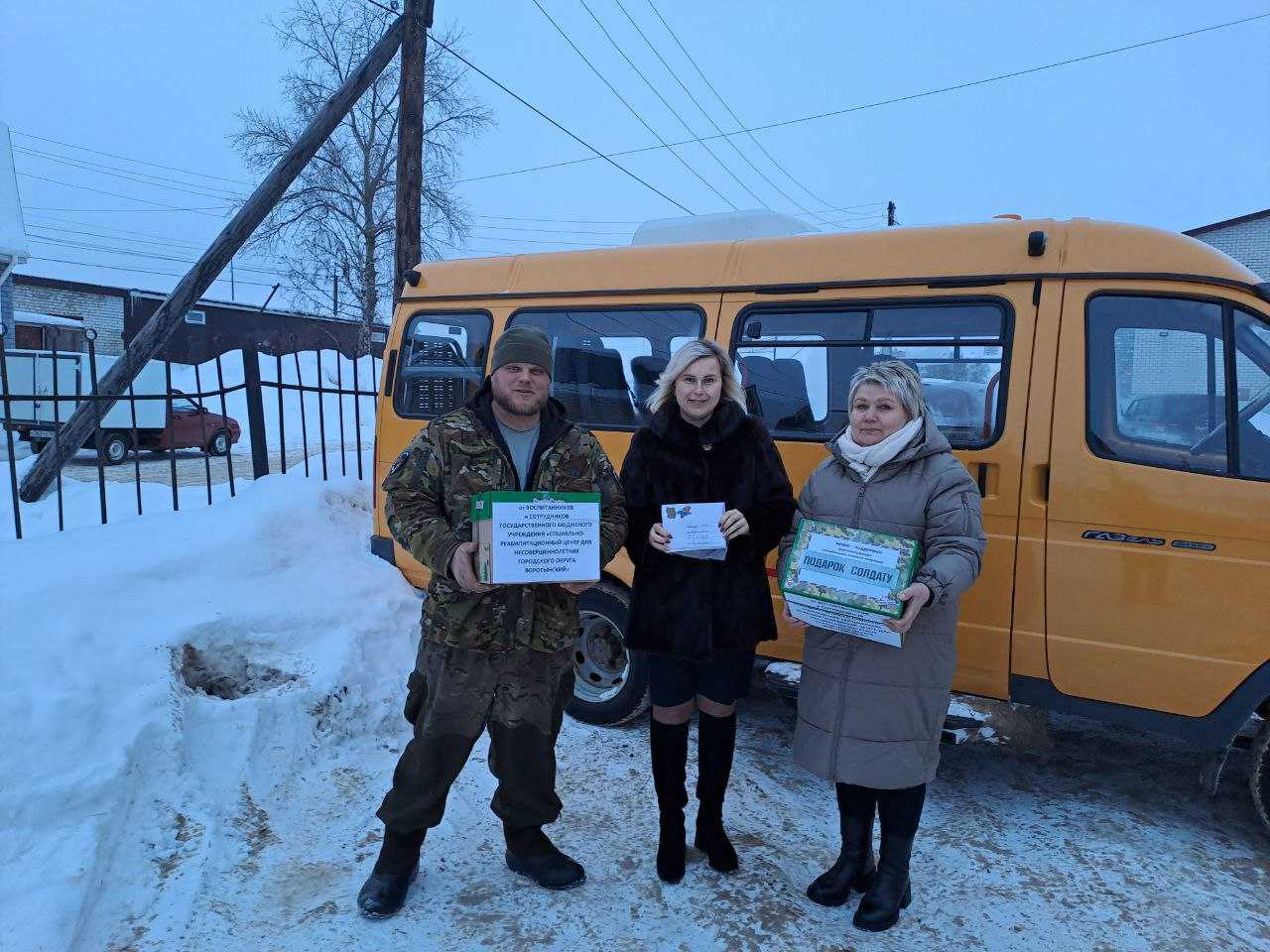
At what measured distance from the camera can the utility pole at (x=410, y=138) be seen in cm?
921

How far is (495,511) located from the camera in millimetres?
2344

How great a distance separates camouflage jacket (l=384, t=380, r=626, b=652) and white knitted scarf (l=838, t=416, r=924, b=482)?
31.7 inches

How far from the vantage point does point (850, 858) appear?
9.15 feet

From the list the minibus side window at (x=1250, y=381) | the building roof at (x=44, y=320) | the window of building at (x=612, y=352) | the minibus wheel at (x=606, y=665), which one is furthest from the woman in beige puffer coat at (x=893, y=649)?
the building roof at (x=44, y=320)

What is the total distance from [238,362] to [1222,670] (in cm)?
3039

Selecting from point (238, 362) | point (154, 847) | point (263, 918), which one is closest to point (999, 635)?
point (263, 918)

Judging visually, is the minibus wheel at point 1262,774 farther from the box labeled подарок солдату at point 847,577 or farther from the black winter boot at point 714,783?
the black winter boot at point 714,783

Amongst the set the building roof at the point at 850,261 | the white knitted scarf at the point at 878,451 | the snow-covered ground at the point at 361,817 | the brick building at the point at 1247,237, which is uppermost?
the brick building at the point at 1247,237

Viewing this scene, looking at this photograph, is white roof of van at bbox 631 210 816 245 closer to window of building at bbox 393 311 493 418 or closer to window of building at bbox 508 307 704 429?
window of building at bbox 508 307 704 429

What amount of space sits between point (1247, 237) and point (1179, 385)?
23.1 meters

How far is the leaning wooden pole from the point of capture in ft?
23.8

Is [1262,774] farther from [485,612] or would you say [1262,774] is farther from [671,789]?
[485,612]

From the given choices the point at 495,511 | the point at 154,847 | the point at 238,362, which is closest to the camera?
the point at 495,511

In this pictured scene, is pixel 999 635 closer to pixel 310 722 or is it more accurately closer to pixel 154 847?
pixel 310 722
